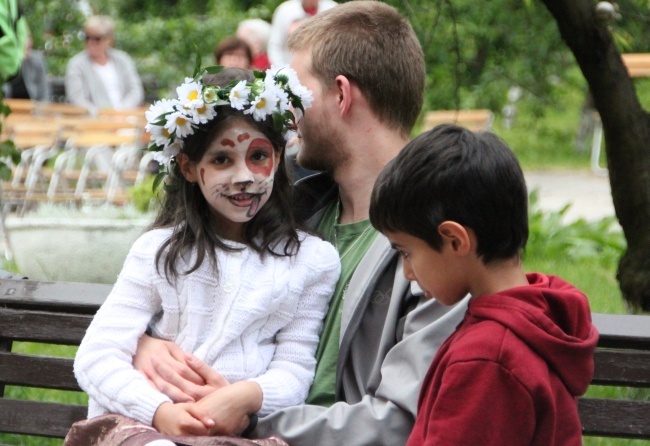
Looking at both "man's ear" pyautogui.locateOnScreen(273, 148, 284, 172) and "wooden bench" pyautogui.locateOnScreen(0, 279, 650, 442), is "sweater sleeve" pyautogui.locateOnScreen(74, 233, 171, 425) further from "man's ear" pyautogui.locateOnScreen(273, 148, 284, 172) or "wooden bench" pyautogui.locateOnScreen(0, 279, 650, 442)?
"wooden bench" pyautogui.locateOnScreen(0, 279, 650, 442)

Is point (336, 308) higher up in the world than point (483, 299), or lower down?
lower down

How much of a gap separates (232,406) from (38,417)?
1.18m

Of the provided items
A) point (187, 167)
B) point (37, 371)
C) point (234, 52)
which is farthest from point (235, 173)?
point (234, 52)

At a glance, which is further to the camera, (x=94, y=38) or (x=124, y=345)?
(x=94, y=38)

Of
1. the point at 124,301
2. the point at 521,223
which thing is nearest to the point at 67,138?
the point at 124,301

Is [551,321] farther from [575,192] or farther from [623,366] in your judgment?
[575,192]

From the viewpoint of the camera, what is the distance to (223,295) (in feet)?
9.61

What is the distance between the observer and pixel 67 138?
37.8 feet

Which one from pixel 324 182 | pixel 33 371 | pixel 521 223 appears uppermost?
pixel 521 223

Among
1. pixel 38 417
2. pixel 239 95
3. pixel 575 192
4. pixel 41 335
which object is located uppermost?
pixel 239 95

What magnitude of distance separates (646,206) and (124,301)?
226 cm

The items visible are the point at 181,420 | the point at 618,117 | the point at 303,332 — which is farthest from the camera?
the point at 618,117

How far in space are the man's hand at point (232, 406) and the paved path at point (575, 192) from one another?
8.24m

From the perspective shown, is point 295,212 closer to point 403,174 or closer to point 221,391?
point 221,391
